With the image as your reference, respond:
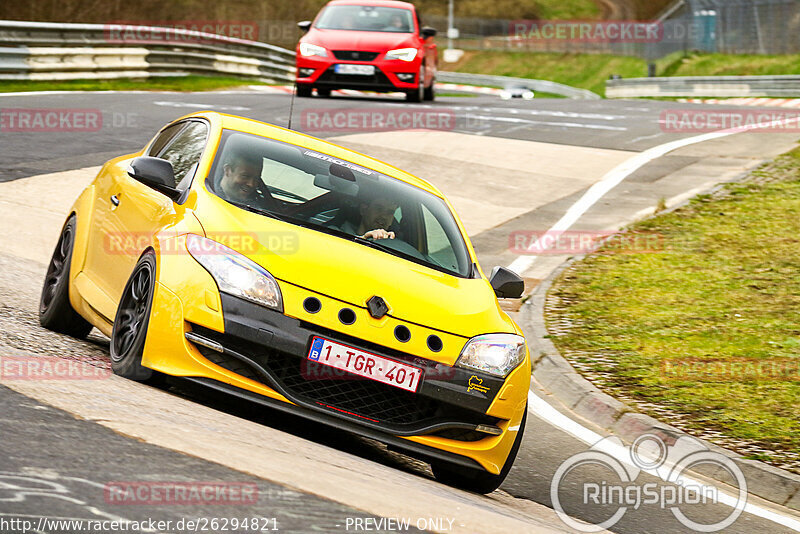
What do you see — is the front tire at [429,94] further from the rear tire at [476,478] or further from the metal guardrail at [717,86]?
the rear tire at [476,478]

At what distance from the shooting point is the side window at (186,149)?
6.36 m

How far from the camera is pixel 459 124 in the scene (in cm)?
1959

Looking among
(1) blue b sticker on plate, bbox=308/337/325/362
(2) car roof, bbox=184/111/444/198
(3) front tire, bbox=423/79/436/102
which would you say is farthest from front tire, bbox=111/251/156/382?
(3) front tire, bbox=423/79/436/102

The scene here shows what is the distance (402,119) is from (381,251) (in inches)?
541

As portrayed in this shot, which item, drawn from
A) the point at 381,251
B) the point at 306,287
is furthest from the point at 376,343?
the point at 381,251

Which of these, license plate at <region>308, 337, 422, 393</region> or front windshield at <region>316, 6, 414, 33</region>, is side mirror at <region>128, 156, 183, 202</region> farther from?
front windshield at <region>316, 6, 414, 33</region>

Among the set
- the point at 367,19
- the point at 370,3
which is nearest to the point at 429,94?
the point at 370,3

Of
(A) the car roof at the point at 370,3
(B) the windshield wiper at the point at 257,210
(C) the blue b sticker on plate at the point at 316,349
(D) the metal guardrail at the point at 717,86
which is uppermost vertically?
(A) the car roof at the point at 370,3

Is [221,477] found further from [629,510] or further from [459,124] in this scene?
[459,124]

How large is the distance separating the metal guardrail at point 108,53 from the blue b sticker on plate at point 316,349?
667 inches

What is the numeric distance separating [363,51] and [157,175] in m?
15.8

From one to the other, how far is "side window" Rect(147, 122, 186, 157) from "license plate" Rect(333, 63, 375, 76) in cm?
1424

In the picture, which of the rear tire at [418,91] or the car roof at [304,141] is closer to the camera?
the car roof at [304,141]

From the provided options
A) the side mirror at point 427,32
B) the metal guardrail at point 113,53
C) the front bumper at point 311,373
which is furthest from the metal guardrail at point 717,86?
the front bumper at point 311,373
